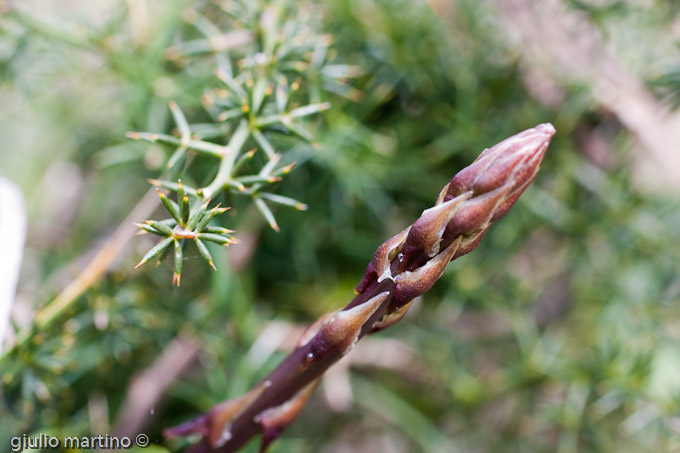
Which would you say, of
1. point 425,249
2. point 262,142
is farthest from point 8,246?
point 425,249

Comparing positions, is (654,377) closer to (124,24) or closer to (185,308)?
(185,308)

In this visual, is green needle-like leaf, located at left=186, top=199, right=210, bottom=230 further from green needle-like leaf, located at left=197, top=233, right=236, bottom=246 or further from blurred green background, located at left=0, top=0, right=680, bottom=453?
blurred green background, located at left=0, top=0, right=680, bottom=453

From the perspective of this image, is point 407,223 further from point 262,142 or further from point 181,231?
point 181,231

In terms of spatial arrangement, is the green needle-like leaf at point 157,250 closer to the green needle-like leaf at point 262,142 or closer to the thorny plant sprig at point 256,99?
the thorny plant sprig at point 256,99

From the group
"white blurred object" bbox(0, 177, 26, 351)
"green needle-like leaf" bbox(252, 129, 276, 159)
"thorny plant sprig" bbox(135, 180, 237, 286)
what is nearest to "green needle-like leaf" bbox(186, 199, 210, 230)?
"thorny plant sprig" bbox(135, 180, 237, 286)

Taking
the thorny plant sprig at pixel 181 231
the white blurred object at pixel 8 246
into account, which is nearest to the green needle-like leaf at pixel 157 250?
the thorny plant sprig at pixel 181 231

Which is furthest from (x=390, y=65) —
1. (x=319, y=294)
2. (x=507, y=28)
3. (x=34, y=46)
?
(x=34, y=46)
